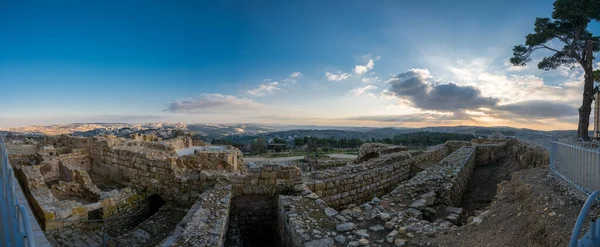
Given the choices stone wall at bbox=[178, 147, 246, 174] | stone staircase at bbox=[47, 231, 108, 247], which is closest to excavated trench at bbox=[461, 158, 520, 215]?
stone wall at bbox=[178, 147, 246, 174]

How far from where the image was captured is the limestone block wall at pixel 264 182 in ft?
24.3

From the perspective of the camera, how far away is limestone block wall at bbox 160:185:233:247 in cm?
462

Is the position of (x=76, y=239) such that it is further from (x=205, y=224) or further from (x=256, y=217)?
(x=256, y=217)

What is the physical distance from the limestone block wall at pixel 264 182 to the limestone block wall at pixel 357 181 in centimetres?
68

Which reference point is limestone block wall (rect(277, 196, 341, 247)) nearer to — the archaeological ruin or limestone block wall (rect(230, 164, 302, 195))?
the archaeological ruin

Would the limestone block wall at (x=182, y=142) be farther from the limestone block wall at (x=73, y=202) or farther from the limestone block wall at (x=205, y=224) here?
the limestone block wall at (x=205, y=224)

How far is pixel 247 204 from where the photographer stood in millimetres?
7406

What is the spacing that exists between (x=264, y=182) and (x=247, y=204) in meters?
0.78

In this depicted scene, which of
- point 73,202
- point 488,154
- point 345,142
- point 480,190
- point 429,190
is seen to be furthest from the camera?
point 345,142

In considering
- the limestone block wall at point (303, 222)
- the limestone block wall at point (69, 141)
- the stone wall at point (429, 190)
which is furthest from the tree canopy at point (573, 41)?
the limestone block wall at point (69, 141)

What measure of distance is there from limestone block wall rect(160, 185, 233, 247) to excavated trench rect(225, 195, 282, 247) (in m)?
0.63

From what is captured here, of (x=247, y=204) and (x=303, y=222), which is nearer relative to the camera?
(x=303, y=222)

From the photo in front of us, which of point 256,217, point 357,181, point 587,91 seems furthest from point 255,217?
point 587,91

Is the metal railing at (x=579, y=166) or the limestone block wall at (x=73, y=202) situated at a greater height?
the metal railing at (x=579, y=166)
